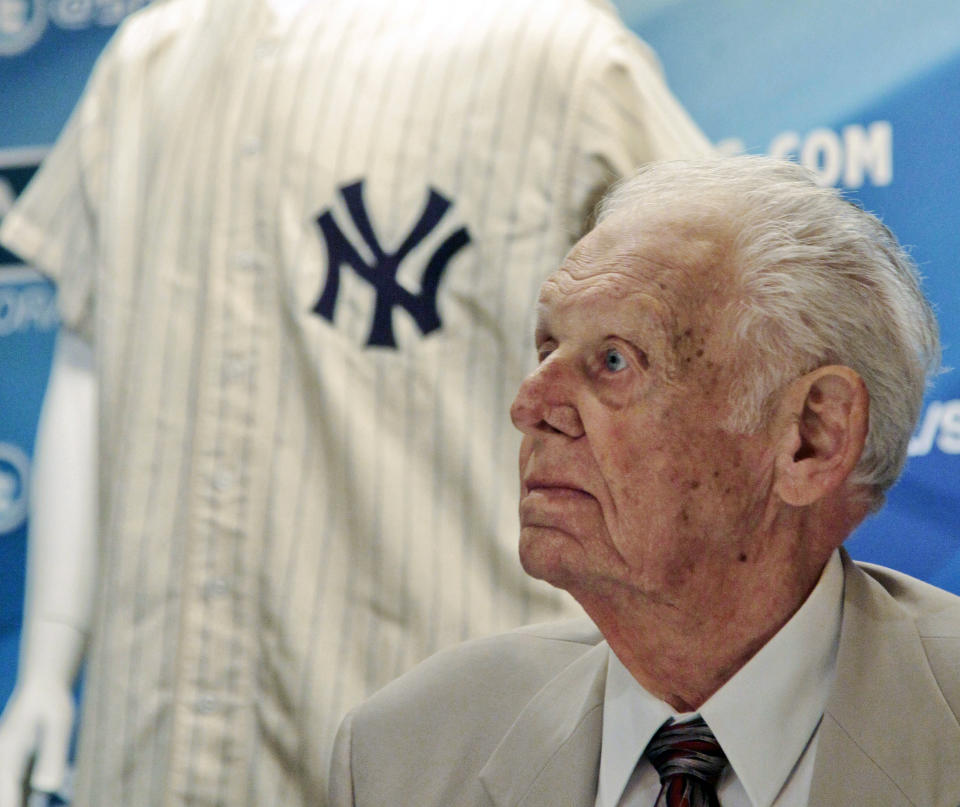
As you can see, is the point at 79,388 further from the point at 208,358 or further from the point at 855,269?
the point at 855,269

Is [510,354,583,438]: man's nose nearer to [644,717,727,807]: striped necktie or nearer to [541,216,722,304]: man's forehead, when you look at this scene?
[541,216,722,304]: man's forehead

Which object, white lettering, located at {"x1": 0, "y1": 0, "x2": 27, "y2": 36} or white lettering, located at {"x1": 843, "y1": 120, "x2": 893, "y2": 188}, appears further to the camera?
white lettering, located at {"x1": 0, "y1": 0, "x2": 27, "y2": 36}

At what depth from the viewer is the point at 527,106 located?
5.20ft

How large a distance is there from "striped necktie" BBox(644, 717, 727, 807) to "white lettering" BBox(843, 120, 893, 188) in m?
0.82

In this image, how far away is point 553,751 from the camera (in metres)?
1.16

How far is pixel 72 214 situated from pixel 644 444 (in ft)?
3.21

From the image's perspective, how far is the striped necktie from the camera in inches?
41.6

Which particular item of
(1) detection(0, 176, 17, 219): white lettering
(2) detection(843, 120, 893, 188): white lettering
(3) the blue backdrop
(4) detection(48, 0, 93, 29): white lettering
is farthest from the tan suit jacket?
(4) detection(48, 0, 93, 29): white lettering

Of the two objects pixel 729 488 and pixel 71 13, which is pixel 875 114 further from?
pixel 71 13

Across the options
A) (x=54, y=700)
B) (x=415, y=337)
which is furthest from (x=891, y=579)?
(x=54, y=700)

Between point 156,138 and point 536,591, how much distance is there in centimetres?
A: 69

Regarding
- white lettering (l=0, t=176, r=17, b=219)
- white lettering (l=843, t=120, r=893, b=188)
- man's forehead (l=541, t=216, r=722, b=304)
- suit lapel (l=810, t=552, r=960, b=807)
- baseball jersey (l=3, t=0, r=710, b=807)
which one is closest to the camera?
suit lapel (l=810, t=552, r=960, b=807)

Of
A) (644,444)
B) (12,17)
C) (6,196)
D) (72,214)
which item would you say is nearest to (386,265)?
(72,214)

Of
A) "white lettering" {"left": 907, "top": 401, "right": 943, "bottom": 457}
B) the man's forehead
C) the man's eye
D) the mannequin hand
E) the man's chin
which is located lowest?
the mannequin hand
